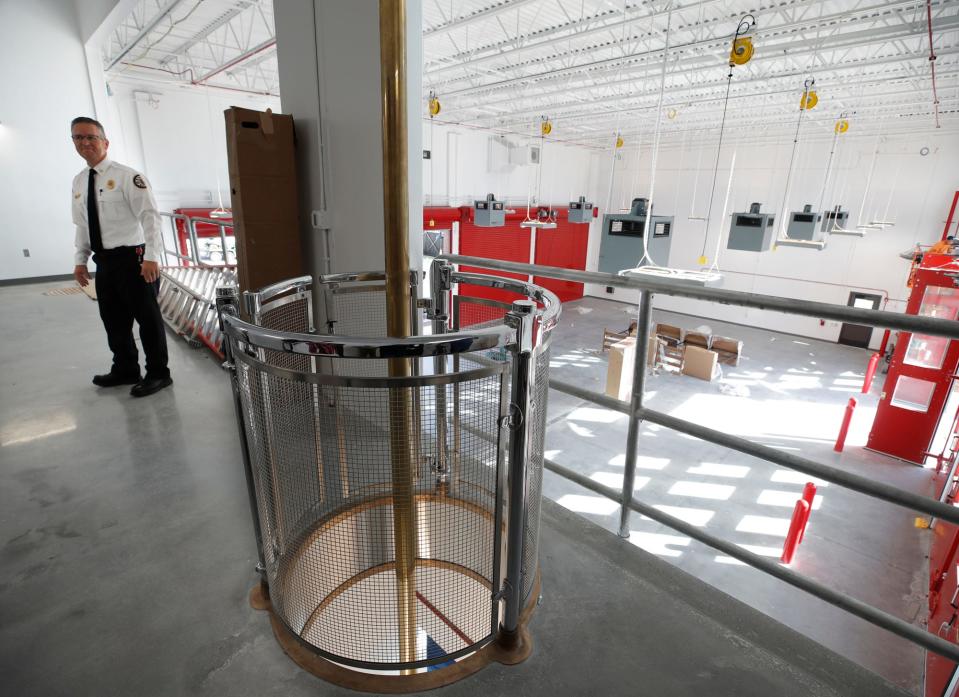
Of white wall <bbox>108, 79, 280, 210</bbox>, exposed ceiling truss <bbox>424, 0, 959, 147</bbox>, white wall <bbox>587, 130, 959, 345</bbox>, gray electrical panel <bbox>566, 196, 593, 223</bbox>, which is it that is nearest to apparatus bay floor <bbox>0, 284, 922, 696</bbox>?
exposed ceiling truss <bbox>424, 0, 959, 147</bbox>

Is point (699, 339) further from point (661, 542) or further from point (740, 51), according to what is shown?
point (740, 51)

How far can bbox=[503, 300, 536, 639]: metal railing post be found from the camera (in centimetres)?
117

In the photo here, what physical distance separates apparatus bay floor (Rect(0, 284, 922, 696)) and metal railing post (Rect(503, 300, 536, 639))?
0.24m

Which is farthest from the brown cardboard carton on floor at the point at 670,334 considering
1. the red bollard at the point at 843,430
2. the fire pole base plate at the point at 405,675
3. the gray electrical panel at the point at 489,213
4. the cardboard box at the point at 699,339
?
the fire pole base plate at the point at 405,675

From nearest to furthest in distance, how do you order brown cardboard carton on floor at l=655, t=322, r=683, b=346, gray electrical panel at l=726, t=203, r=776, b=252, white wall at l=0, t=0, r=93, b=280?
1. gray electrical panel at l=726, t=203, r=776, b=252
2. white wall at l=0, t=0, r=93, b=280
3. brown cardboard carton on floor at l=655, t=322, r=683, b=346

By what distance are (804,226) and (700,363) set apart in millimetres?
4034

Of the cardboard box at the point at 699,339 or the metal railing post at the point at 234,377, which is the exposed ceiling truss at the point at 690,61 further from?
the cardboard box at the point at 699,339

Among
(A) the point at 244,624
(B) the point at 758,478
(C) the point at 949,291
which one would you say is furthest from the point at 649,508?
(C) the point at 949,291

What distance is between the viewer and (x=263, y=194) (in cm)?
308

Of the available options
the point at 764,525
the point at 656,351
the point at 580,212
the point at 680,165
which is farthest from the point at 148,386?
the point at 680,165

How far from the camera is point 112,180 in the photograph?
3135mm

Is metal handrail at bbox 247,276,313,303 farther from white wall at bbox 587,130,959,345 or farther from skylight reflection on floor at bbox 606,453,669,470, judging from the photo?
white wall at bbox 587,130,959,345

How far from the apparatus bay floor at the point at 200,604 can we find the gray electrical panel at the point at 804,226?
808 centimetres

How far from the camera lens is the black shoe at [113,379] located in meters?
3.54
